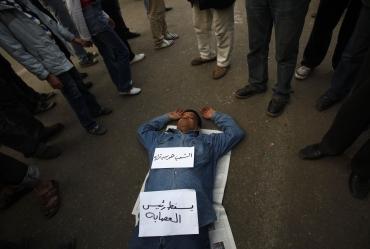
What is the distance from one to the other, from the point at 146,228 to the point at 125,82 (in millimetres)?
1702

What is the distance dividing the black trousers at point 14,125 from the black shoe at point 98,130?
49cm

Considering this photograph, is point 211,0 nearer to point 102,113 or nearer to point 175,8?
point 102,113

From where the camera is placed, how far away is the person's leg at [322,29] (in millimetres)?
2148

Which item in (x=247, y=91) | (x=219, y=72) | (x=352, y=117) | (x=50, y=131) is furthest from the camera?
(x=219, y=72)

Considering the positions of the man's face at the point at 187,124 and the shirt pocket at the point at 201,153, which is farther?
the man's face at the point at 187,124

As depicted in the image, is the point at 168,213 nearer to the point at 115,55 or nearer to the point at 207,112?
the point at 207,112

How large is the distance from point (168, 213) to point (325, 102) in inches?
64.2

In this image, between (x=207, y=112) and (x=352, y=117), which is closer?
(x=352, y=117)

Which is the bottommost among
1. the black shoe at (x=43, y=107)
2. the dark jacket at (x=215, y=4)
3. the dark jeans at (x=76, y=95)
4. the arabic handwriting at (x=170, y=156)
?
the black shoe at (x=43, y=107)

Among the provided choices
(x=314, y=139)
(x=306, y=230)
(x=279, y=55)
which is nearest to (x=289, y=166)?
(x=314, y=139)

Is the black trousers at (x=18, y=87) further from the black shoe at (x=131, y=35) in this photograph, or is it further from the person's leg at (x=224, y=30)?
the person's leg at (x=224, y=30)

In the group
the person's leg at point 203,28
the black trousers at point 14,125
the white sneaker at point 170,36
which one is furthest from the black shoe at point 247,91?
the black trousers at point 14,125

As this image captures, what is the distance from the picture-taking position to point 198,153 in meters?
1.94

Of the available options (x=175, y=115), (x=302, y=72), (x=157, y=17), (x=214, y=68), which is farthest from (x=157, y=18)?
(x=302, y=72)
